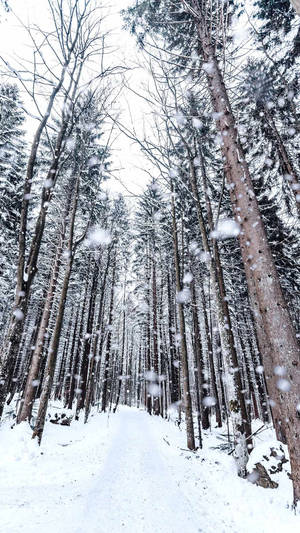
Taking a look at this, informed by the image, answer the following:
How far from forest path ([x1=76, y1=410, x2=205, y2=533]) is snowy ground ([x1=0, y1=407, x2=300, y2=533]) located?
12 millimetres

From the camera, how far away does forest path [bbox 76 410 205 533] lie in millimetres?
2938

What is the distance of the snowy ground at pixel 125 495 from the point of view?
291cm

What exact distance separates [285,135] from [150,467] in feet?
42.0

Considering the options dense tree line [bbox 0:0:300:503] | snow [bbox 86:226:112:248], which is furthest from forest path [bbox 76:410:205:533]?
snow [bbox 86:226:112:248]

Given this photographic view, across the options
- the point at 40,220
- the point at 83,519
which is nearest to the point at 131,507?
the point at 83,519

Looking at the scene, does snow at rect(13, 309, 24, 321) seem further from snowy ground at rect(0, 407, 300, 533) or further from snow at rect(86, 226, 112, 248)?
snow at rect(86, 226, 112, 248)

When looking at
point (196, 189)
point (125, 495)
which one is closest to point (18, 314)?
point (125, 495)

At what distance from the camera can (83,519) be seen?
290cm

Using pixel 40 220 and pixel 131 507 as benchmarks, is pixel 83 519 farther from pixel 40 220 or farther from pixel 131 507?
pixel 40 220

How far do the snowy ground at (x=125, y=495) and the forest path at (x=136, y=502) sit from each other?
1cm

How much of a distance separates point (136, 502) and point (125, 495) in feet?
1.15

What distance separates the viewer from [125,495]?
155 inches

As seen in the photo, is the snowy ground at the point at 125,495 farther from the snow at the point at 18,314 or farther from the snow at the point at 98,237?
the snow at the point at 98,237

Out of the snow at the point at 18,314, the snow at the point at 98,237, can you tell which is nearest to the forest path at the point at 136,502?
the snow at the point at 18,314
